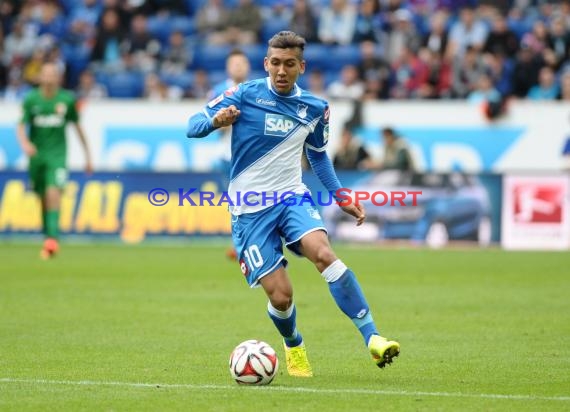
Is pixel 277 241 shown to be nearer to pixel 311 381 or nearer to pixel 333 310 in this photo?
pixel 311 381

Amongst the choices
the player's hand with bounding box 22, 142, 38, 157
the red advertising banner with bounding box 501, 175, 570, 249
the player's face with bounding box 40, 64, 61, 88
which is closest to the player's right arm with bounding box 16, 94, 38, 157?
the player's hand with bounding box 22, 142, 38, 157

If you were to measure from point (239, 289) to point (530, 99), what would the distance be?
11.6 m

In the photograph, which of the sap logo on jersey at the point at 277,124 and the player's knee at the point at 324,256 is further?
the sap logo on jersey at the point at 277,124

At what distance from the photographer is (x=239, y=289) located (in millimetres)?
15234

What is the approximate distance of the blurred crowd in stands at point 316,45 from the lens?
2514cm

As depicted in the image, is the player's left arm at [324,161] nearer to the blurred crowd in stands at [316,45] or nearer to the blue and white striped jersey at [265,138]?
the blue and white striped jersey at [265,138]

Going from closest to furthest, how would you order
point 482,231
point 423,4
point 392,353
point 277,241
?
point 392,353 → point 277,241 → point 482,231 → point 423,4

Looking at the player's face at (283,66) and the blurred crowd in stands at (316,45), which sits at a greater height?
the player's face at (283,66)

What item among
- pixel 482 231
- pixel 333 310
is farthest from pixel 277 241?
pixel 482 231

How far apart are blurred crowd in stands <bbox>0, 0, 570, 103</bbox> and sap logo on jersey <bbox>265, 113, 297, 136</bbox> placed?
641 inches

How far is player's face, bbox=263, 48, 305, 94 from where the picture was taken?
8.59 meters

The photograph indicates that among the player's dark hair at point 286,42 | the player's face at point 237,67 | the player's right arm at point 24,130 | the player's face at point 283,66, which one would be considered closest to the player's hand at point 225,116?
the player's face at point 283,66

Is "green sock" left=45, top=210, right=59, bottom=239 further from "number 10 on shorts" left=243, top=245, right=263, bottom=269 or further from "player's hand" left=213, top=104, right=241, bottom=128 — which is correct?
"player's hand" left=213, top=104, right=241, bottom=128

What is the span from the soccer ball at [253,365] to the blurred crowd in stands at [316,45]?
56.2ft
